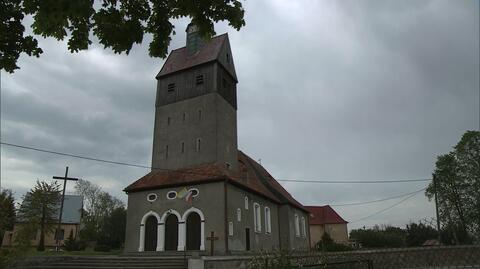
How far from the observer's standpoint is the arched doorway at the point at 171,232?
26.2 meters

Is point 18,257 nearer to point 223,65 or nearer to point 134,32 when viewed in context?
point 134,32

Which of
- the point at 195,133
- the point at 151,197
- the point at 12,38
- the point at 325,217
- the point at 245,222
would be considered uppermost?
the point at 195,133

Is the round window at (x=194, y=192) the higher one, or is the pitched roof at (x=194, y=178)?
the pitched roof at (x=194, y=178)

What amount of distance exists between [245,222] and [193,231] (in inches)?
161

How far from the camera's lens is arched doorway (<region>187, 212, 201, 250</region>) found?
2538 centimetres

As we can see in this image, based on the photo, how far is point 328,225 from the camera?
66.9 meters

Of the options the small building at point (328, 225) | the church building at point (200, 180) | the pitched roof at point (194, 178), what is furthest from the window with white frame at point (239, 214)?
the small building at point (328, 225)

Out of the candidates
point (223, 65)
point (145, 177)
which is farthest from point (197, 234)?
point (223, 65)

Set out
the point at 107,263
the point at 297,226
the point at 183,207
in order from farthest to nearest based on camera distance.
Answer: the point at 297,226
the point at 183,207
the point at 107,263

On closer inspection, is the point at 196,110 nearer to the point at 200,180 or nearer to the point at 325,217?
the point at 200,180

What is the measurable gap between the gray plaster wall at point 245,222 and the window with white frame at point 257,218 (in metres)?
0.29

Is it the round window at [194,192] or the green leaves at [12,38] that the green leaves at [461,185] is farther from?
the green leaves at [12,38]

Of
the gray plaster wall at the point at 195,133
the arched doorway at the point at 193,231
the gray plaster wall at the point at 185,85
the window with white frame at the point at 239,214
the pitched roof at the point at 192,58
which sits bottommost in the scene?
the arched doorway at the point at 193,231

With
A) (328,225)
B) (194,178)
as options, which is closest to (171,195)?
(194,178)
